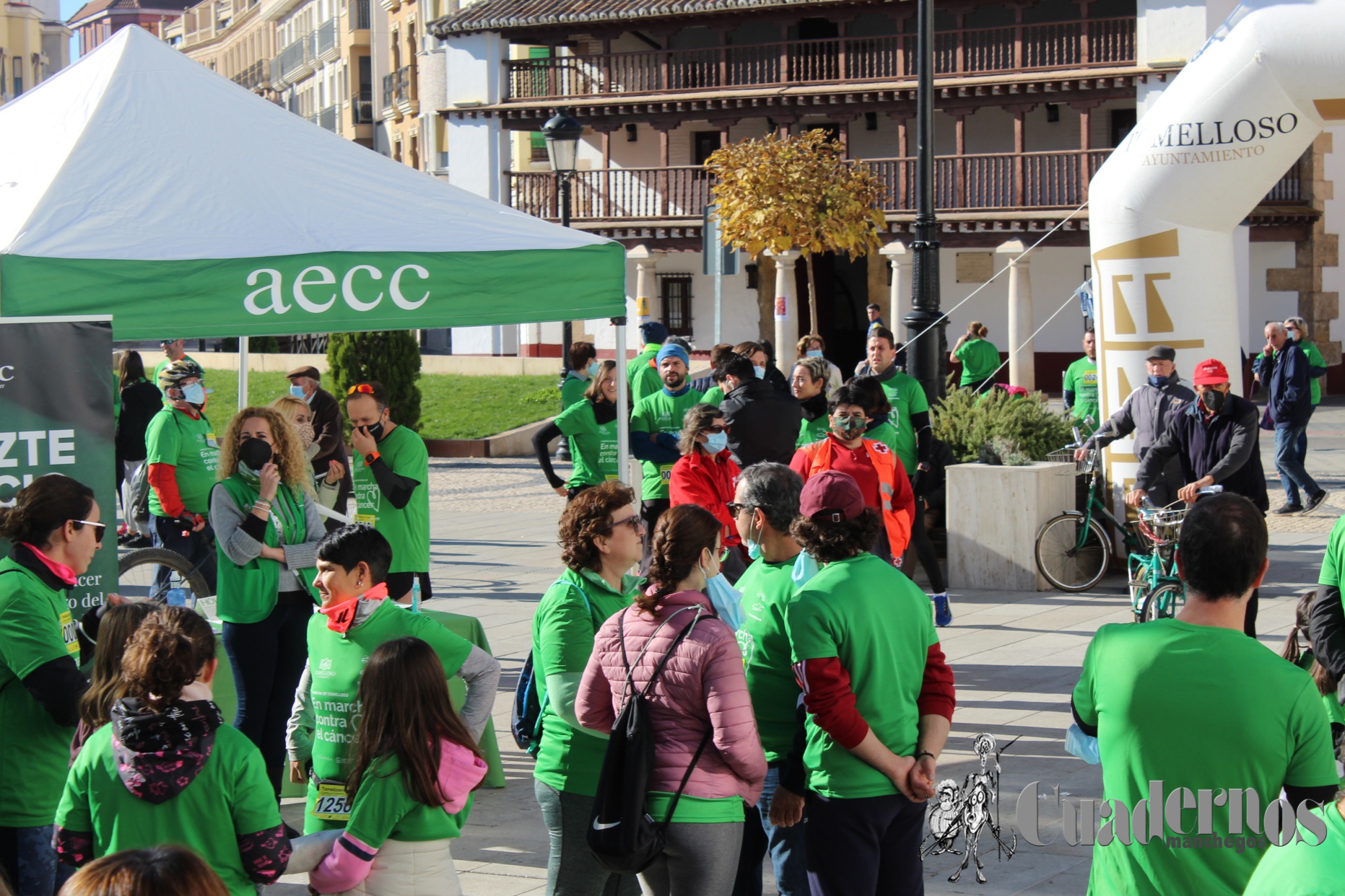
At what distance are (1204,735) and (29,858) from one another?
124 inches

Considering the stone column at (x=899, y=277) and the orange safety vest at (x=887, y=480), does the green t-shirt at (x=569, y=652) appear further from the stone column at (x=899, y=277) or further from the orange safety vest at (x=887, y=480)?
the stone column at (x=899, y=277)

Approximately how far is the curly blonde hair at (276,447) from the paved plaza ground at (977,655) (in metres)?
1.43

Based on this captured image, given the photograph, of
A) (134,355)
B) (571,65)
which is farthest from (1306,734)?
(571,65)

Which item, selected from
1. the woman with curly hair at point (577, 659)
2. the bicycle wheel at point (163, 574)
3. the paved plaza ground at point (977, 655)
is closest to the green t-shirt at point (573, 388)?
the paved plaza ground at point (977, 655)

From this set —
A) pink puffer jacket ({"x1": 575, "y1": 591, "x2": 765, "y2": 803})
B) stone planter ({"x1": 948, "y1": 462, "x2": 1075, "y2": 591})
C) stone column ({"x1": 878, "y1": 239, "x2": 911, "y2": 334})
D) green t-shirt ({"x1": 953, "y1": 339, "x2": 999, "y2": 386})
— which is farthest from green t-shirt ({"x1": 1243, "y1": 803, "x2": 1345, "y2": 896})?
stone column ({"x1": 878, "y1": 239, "x2": 911, "y2": 334})

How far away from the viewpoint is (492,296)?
6508mm

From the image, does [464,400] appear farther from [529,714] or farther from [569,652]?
[569,652]

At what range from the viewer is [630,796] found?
364 centimetres

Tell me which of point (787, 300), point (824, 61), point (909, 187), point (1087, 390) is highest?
point (824, 61)

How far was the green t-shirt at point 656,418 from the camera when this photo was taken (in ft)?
30.0

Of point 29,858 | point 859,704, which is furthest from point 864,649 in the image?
point 29,858

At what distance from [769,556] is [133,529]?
7.12 metres

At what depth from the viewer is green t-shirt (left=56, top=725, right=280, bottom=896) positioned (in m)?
3.35

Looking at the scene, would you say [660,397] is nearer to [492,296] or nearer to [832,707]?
[492,296]
